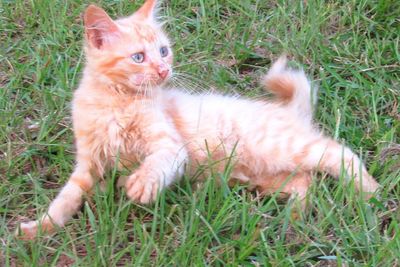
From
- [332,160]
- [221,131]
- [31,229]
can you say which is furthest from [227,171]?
[31,229]

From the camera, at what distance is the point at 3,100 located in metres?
3.64

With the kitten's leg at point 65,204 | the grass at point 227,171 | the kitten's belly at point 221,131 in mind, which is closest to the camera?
the grass at point 227,171

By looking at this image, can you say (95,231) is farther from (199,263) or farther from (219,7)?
(219,7)

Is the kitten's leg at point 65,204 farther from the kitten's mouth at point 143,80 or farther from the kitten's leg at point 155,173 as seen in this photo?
the kitten's mouth at point 143,80

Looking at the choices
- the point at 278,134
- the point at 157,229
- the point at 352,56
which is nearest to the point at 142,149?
the point at 157,229

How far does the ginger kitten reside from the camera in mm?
2922

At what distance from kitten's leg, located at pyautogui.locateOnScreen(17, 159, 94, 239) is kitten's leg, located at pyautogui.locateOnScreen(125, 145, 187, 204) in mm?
303

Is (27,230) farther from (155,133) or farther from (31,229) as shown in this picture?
(155,133)

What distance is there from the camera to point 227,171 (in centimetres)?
290

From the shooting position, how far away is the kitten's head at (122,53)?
9.71 feet

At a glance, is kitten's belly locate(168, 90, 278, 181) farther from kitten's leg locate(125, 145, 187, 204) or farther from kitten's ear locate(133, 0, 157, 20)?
kitten's ear locate(133, 0, 157, 20)

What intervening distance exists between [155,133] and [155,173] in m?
0.28

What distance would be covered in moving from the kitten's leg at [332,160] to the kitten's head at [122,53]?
2.31ft

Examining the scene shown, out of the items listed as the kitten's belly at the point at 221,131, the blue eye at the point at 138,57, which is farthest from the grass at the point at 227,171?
the blue eye at the point at 138,57
